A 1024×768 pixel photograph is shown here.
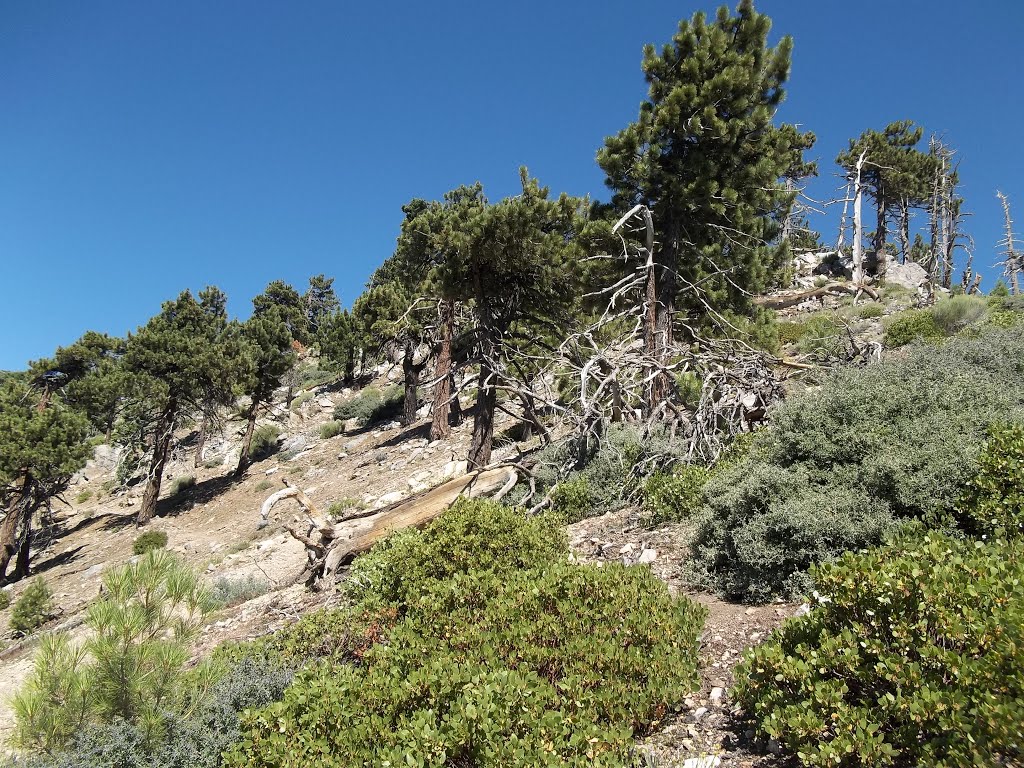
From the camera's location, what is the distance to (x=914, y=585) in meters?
2.62

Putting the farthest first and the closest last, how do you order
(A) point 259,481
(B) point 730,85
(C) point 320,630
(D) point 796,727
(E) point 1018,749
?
(A) point 259,481 → (B) point 730,85 → (C) point 320,630 → (D) point 796,727 → (E) point 1018,749

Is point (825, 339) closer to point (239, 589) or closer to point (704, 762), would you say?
point (704, 762)

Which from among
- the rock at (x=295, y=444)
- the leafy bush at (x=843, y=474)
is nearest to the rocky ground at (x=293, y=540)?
the rock at (x=295, y=444)

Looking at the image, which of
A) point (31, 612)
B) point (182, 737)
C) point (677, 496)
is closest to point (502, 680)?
point (182, 737)

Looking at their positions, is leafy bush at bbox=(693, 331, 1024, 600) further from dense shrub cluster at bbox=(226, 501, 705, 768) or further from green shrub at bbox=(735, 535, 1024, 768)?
green shrub at bbox=(735, 535, 1024, 768)

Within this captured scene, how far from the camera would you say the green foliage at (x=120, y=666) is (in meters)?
3.16

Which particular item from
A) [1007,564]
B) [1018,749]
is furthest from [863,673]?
[1007,564]

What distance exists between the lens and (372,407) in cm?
2870

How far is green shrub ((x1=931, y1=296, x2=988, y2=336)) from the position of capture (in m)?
15.1

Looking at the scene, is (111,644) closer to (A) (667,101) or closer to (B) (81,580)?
(A) (667,101)

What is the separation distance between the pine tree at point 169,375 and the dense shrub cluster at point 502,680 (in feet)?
66.6

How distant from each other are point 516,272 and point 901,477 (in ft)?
26.7

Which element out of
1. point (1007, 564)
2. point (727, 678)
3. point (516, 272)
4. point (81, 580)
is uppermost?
point (516, 272)

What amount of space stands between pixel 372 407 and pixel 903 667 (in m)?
27.6
